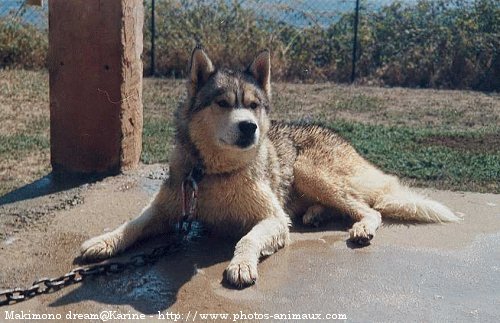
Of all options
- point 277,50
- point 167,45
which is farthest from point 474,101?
point 167,45

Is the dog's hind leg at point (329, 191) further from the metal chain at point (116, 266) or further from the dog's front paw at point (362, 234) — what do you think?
the metal chain at point (116, 266)

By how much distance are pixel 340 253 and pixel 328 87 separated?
345 inches

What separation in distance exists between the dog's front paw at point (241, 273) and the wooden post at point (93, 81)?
264 cm

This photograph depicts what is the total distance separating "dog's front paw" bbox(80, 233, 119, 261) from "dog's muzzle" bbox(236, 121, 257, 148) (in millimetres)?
1126

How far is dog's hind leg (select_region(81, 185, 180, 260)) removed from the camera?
14.9 feet

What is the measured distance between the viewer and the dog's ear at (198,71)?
16.2ft

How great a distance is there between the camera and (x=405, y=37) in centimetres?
1476

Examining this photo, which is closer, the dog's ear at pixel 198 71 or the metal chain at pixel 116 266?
the metal chain at pixel 116 266

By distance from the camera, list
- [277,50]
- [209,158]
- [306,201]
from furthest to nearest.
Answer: [277,50], [306,201], [209,158]

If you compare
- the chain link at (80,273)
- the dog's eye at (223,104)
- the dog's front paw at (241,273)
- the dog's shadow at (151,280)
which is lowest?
the dog's shadow at (151,280)

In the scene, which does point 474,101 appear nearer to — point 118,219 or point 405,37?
point 405,37

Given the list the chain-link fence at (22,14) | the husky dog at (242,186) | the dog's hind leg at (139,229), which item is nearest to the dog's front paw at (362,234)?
the husky dog at (242,186)

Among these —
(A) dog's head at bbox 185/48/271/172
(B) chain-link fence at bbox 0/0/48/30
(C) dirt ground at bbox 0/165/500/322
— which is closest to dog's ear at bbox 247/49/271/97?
(A) dog's head at bbox 185/48/271/172

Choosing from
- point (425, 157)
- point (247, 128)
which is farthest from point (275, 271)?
point (425, 157)
